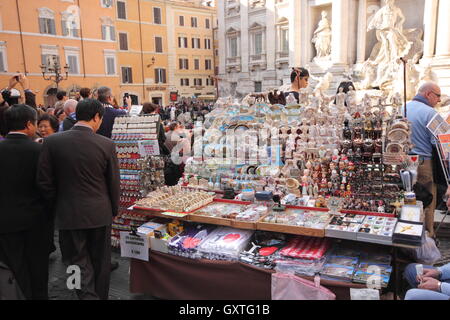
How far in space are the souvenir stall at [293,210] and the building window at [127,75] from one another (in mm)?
28642

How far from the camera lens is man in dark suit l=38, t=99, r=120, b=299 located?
2826mm

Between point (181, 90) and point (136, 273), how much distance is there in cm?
3240

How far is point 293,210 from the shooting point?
11.4ft

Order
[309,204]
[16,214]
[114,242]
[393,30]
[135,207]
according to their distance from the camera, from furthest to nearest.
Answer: [393,30] < [114,242] < [135,207] < [309,204] < [16,214]

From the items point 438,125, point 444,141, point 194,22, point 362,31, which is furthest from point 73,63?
point 444,141

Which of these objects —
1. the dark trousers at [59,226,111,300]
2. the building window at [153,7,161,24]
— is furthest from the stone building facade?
the dark trousers at [59,226,111,300]

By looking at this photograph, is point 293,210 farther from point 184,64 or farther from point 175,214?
point 184,64

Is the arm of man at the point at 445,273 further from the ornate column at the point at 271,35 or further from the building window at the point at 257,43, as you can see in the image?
the building window at the point at 257,43

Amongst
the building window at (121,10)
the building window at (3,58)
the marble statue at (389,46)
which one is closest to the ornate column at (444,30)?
the marble statue at (389,46)

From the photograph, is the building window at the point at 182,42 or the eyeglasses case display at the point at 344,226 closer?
the eyeglasses case display at the point at 344,226

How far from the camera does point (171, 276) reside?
11.3ft

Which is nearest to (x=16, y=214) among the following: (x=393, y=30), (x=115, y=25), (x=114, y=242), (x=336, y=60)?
(x=114, y=242)

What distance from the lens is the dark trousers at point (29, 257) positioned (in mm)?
2932

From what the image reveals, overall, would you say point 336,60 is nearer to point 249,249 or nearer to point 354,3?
point 354,3
